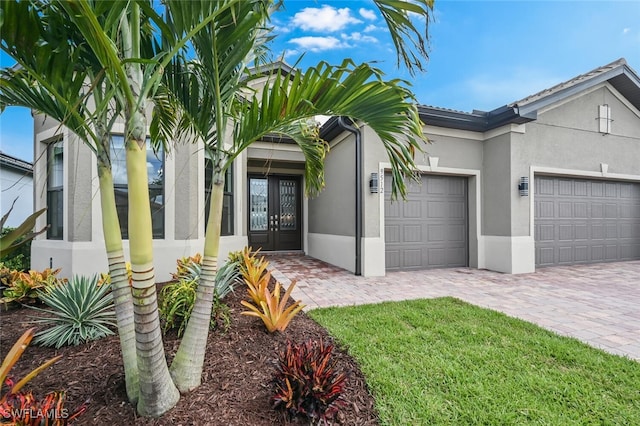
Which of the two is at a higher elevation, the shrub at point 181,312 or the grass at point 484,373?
the shrub at point 181,312

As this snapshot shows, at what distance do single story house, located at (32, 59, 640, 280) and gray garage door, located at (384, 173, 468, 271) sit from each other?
0.09ft

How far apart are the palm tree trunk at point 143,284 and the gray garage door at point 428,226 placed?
226 inches

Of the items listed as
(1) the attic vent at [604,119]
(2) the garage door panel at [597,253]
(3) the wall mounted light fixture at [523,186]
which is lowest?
(2) the garage door panel at [597,253]

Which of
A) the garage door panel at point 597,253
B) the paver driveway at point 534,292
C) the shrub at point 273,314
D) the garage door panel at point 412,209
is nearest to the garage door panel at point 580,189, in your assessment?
the garage door panel at point 597,253

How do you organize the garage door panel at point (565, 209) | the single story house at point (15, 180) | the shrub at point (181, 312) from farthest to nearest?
the single story house at point (15, 180), the garage door panel at point (565, 209), the shrub at point (181, 312)

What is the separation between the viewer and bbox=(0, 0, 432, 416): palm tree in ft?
4.79

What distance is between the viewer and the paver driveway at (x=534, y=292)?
11.4ft

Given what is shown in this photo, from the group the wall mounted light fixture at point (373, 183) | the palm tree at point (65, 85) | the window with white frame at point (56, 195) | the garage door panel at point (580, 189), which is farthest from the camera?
the garage door panel at point (580, 189)

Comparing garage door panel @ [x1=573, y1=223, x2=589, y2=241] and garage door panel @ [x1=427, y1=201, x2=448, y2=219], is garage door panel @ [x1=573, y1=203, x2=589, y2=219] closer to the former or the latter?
garage door panel @ [x1=573, y1=223, x2=589, y2=241]

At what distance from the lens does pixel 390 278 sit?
6180 mm

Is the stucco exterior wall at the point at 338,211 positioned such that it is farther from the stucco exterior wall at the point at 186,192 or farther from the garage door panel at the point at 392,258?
the stucco exterior wall at the point at 186,192

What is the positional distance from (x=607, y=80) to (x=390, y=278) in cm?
798

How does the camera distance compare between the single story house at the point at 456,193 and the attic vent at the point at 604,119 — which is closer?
the single story house at the point at 456,193

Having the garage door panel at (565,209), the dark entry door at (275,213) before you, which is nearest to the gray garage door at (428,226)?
the garage door panel at (565,209)
